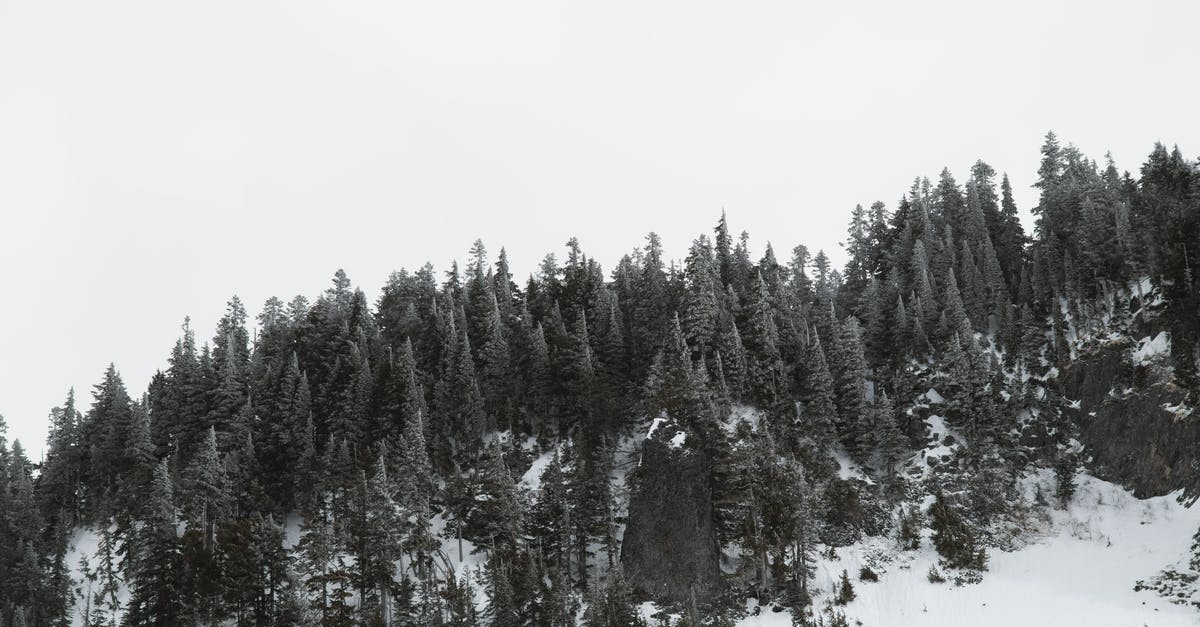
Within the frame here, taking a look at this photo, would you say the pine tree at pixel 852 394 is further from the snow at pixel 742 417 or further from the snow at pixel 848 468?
the snow at pixel 742 417

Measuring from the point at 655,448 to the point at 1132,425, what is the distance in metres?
38.4

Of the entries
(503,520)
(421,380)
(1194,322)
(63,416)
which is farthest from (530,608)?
(63,416)

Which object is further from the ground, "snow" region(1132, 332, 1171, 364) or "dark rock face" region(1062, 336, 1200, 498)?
"snow" region(1132, 332, 1171, 364)

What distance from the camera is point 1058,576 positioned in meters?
47.8

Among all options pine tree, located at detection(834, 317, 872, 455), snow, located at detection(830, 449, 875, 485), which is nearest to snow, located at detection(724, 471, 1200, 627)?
snow, located at detection(830, 449, 875, 485)

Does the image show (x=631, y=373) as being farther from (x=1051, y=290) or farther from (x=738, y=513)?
(x=1051, y=290)

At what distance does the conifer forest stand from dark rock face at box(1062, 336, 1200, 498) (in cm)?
19

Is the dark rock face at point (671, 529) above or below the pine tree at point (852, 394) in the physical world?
below

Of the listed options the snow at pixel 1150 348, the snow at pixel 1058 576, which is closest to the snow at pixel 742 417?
the snow at pixel 1058 576

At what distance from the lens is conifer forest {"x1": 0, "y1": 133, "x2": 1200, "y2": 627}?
50594mm

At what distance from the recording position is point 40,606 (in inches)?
2402

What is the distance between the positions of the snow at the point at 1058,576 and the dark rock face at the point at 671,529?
4956 millimetres

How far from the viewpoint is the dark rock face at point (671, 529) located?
5078 centimetres

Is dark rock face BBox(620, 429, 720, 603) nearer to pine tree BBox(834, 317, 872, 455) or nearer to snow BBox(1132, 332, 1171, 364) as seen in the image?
pine tree BBox(834, 317, 872, 455)
